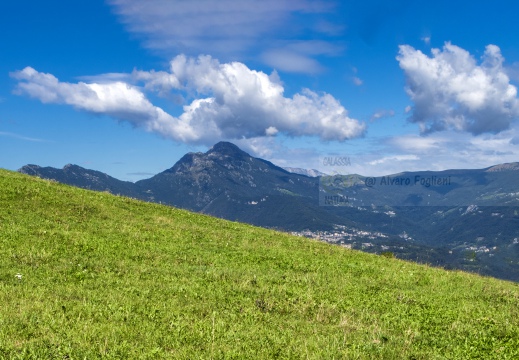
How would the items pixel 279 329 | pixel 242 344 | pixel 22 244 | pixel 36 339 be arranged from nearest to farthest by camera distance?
pixel 36 339
pixel 242 344
pixel 279 329
pixel 22 244

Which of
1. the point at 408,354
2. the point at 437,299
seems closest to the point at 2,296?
the point at 408,354

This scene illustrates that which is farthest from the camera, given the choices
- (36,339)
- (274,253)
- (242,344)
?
(274,253)

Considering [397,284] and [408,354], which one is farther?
[397,284]

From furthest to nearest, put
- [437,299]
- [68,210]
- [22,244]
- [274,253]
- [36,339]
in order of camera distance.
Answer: [68,210] < [274,253] < [22,244] < [437,299] < [36,339]

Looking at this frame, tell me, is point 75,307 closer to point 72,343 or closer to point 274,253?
point 72,343

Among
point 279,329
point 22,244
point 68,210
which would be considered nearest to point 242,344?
point 279,329

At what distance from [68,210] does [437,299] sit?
26742 mm

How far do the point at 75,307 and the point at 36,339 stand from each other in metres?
2.94

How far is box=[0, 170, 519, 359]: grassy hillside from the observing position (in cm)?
1220

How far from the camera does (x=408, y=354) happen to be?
12.6 m

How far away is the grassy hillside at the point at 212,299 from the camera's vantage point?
40.0ft

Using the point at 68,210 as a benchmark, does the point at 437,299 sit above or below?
below

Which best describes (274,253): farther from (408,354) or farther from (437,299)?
(408,354)

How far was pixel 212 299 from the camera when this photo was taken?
17.2m
